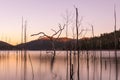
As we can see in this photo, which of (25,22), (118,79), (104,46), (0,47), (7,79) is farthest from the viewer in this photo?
(0,47)

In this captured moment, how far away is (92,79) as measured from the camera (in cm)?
2273

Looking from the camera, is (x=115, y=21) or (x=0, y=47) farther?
(x=0, y=47)

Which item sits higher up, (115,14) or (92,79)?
(115,14)

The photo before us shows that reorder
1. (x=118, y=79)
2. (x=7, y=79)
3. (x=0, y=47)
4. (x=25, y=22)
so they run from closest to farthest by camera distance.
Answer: (x=118, y=79)
(x=7, y=79)
(x=25, y=22)
(x=0, y=47)

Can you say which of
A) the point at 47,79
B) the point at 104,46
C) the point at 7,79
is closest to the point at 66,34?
the point at 47,79

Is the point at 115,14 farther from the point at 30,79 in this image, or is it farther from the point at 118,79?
the point at 30,79

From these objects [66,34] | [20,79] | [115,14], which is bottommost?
[20,79]

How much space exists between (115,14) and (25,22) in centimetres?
823

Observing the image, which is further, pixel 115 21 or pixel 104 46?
pixel 104 46

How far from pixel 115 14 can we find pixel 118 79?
493cm

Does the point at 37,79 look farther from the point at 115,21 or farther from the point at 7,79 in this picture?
the point at 115,21

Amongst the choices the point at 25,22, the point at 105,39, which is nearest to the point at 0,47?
the point at 105,39

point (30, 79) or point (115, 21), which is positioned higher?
point (115, 21)

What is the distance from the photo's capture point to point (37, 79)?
903 inches
